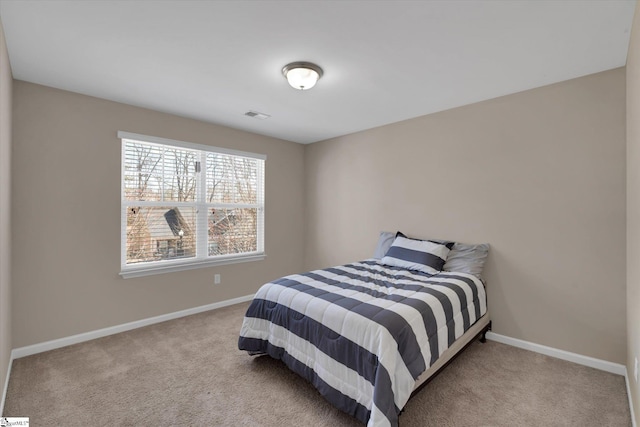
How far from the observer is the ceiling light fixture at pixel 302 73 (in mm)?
2297

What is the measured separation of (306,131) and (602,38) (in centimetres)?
305

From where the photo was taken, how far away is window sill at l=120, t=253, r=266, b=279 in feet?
10.5

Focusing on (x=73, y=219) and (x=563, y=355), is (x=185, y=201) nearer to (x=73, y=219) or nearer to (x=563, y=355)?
(x=73, y=219)

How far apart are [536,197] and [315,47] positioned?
2356 millimetres

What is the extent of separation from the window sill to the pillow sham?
1.95 m

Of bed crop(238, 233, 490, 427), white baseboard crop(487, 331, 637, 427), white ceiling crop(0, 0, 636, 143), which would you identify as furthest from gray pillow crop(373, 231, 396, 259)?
white ceiling crop(0, 0, 636, 143)

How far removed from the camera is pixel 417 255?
3.10m

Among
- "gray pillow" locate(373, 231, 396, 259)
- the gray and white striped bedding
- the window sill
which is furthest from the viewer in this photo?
"gray pillow" locate(373, 231, 396, 259)

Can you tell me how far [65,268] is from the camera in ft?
9.23

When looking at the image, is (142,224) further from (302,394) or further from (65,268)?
(302,394)

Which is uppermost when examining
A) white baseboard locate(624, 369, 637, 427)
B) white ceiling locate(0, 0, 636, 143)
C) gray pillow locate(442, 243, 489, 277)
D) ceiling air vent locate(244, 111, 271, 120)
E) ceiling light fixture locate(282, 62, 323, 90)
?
white ceiling locate(0, 0, 636, 143)

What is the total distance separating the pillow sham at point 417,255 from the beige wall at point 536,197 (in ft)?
1.01

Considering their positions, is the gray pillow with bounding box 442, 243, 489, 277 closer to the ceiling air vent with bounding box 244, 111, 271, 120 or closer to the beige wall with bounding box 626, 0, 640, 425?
the beige wall with bounding box 626, 0, 640, 425

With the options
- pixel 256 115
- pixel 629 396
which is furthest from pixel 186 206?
pixel 629 396
